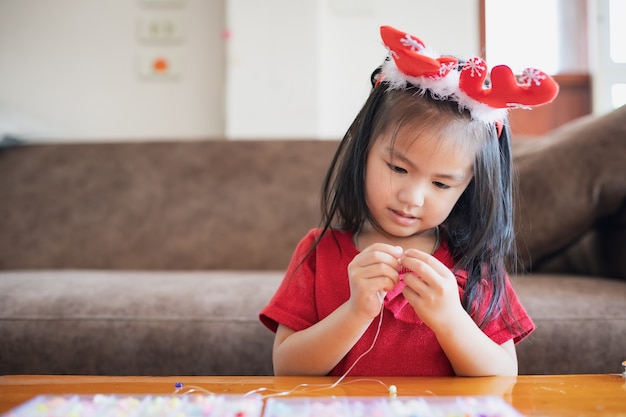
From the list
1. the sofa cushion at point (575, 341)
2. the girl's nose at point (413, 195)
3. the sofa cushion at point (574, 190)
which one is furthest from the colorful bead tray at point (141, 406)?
the sofa cushion at point (574, 190)

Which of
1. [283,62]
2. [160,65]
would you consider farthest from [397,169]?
[160,65]

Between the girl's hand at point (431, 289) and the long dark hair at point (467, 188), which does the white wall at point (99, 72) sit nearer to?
the long dark hair at point (467, 188)

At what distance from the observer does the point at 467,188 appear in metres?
0.85

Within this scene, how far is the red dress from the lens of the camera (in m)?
0.79

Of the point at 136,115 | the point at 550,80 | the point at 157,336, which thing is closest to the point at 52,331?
the point at 157,336

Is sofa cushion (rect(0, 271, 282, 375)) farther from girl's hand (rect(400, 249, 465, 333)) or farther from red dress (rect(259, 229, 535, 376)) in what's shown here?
girl's hand (rect(400, 249, 465, 333))

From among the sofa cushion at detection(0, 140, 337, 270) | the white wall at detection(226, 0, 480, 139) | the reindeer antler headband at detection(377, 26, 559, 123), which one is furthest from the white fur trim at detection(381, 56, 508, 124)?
the white wall at detection(226, 0, 480, 139)

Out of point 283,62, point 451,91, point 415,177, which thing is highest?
point 283,62

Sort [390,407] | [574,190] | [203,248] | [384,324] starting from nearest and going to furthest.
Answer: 1. [390,407]
2. [384,324]
3. [574,190]
4. [203,248]

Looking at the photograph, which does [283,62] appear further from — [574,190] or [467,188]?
[467,188]

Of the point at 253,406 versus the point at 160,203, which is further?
the point at 160,203

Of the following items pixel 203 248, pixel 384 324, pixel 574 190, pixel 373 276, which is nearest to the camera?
pixel 373 276

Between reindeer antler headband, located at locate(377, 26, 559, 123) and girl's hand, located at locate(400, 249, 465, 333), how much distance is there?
0.23 m

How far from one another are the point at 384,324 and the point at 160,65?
7.08 feet
